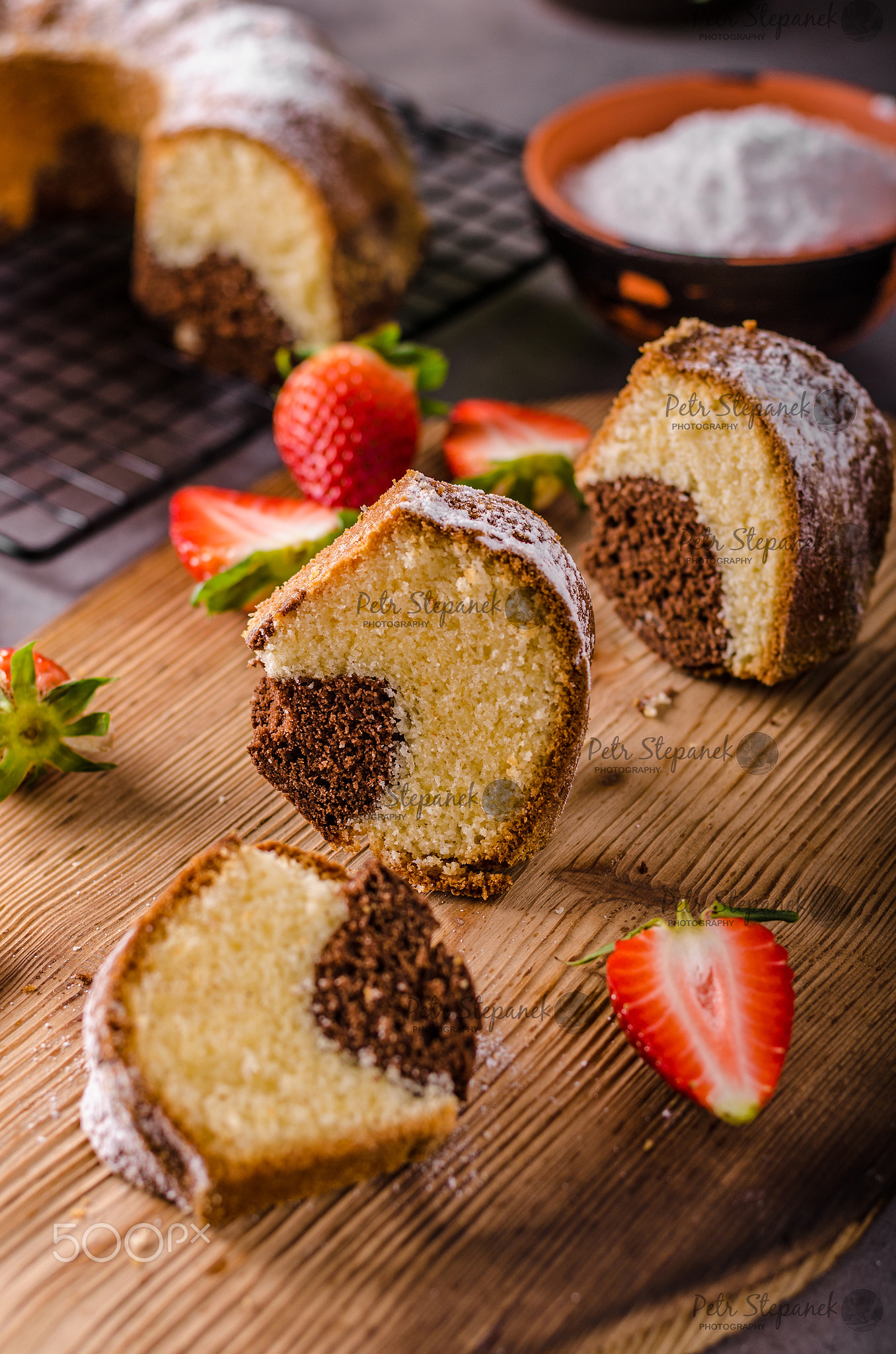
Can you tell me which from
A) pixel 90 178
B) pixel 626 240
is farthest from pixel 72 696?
pixel 90 178

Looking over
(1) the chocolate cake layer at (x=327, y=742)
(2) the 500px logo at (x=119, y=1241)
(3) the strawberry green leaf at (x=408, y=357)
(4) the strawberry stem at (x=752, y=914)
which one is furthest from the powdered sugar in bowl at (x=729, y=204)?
(2) the 500px logo at (x=119, y=1241)

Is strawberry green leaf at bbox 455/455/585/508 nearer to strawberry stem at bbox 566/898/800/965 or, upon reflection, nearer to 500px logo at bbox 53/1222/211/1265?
strawberry stem at bbox 566/898/800/965

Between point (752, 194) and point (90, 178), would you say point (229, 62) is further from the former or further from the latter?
point (752, 194)

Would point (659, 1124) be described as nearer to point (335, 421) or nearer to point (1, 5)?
point (335, 421)

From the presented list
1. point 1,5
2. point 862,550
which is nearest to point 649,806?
point 862,550

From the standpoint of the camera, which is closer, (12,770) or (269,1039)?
(269,1039)

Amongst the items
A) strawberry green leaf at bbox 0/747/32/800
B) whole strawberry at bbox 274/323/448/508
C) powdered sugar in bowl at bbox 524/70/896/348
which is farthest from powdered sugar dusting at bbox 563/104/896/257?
strawberry green leaf at bbox 0/747/32/800

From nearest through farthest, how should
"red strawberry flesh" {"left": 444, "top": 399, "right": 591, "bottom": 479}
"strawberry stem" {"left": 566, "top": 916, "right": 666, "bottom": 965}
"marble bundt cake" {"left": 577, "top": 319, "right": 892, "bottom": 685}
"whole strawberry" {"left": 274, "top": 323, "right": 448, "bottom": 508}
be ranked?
"strawberry stem" {"left": 566, "top": 916, "right": 666, "bottom": 965}, "marble bundt cake" {"left": 577, "top": 319, "right": 892, "bottom": 685}, "whole strawberry" {"left": 274, "top": 323, "right": 448, "bottom": 508}, "red strawberry flesh" {"left": 444, "top": 399, "right": 591, "bottom": 479}
